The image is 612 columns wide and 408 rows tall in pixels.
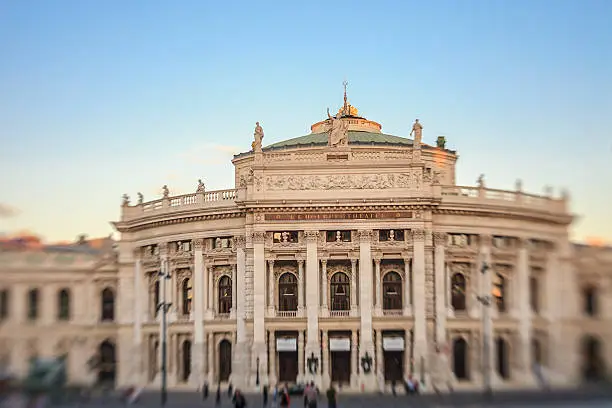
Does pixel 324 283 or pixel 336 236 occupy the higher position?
pixel 336 236

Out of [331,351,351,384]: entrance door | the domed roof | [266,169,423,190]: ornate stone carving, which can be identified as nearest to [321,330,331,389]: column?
[331,351,351,384]: entrance door

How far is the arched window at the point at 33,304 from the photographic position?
2128cm

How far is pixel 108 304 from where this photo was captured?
36469mm

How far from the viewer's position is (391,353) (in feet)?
195

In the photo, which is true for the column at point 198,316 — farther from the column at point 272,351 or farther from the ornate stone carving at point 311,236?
the ornate stone carving at point 311,236

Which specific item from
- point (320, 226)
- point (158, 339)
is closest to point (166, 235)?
point (158, 339)

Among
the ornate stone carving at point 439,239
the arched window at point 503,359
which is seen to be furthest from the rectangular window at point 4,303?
the ornate stone carving at point 439,239

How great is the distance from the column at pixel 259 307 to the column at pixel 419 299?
1140 centimetres

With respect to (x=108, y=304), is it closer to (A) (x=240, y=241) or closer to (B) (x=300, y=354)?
(B) (x=300, y=354)

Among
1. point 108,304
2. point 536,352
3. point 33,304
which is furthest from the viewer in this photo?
point 108,304

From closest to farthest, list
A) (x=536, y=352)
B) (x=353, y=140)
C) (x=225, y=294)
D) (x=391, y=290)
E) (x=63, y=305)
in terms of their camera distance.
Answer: (x=536, y=352), (x=63, y=305), (x=391, y=290), (x=225, y=294), (x=353, y=140)

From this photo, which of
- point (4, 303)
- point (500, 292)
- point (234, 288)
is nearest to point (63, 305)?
point (4, 303)

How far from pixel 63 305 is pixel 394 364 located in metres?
39.9

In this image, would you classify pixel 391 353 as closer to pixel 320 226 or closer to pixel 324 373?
pixel 324 373
